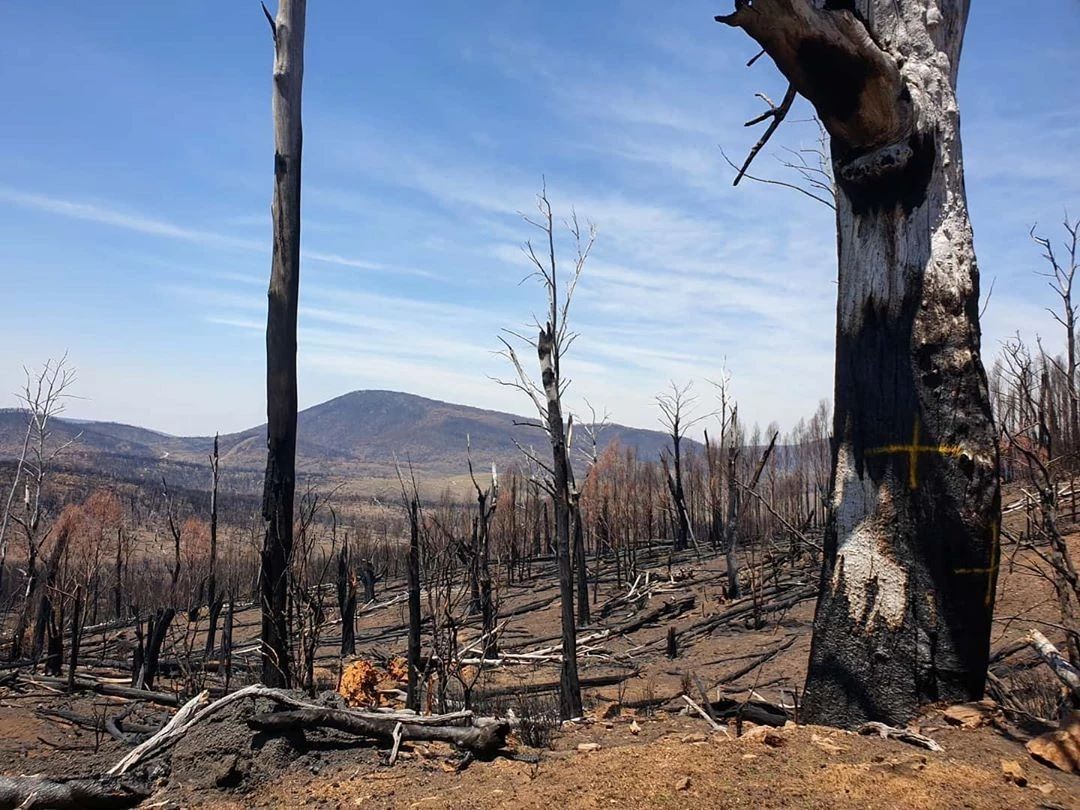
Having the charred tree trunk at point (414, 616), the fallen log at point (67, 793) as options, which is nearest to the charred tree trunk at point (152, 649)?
the charred tree trunk at point (414, 616)

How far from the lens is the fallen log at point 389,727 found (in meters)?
3.63

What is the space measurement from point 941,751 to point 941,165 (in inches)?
102

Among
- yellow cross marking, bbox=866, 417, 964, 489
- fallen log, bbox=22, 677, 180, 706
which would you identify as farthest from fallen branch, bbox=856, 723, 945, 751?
fallen log, bbox=22, 677, 180, 706

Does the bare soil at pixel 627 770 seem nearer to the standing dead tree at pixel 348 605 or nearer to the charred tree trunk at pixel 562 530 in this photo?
the charred tree trunk at pixel 562 530

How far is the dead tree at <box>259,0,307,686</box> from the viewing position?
596cm

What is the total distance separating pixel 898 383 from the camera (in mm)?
3734

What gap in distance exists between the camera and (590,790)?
2.85 m

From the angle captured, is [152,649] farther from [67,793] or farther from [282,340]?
[67,793]

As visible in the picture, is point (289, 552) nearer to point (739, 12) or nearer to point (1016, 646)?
point (739, 12)

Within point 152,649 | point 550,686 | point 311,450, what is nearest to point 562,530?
point 550,686

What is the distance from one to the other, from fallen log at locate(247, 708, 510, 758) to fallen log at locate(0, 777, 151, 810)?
1.89ft

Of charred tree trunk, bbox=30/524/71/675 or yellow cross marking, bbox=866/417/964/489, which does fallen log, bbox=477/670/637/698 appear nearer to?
charred tree trunk, bbox=30/524/71/675

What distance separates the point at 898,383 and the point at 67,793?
153 inches

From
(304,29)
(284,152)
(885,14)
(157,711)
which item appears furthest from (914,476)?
(157,711)
